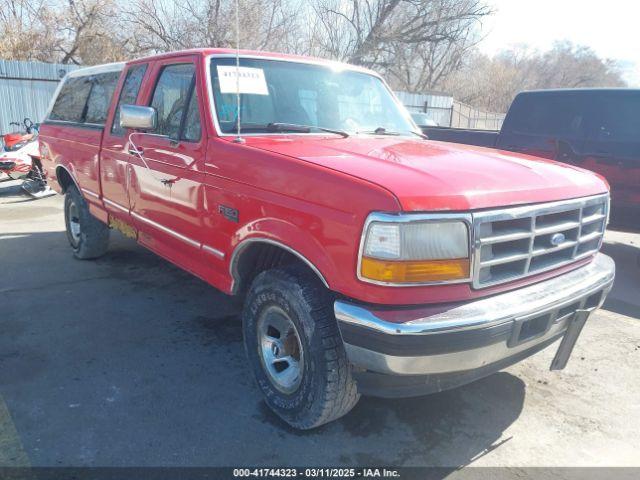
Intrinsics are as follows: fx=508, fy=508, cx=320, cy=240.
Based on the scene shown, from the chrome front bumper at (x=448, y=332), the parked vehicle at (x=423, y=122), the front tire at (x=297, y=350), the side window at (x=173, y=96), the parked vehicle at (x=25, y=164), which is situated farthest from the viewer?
the parked vehicle at (x=25, y=164)

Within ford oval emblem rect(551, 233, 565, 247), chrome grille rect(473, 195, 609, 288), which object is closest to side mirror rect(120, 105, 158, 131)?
chrome grille rect(473, 195, 609, 288)

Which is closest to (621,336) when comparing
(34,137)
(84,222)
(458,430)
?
(458,430)

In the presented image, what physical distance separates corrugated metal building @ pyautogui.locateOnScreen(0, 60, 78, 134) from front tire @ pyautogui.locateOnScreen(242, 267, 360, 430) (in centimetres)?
1208

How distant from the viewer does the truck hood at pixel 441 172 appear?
228cm

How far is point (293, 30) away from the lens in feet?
59.9

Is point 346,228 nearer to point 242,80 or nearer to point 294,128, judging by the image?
point 294,128

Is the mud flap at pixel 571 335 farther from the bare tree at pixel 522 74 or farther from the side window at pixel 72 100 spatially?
the bare tree at pixel 522 74

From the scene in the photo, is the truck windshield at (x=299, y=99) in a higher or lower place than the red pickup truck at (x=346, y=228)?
higher

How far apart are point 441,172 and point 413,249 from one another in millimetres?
492

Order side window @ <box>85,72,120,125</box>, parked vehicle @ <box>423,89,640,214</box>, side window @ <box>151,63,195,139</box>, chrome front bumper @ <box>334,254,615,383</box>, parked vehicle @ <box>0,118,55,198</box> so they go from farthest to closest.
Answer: parked vehicle @ <box>0,118,55,198</box> < parked vehicle @ <box>423,89,640,214</box> < side window @ <box>85,72,120,125</box> < side window @ <box>151,63,195,139</box> < chrome front bumper @ <box>334,254,615,383</box>

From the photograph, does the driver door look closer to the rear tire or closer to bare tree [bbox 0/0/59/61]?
the rear tire

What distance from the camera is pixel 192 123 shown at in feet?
11.3

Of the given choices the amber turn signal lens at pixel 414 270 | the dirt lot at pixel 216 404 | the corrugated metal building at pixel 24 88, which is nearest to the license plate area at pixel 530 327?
the amber turn signal lens at pixel 414 270

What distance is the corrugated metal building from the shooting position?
12516mm
